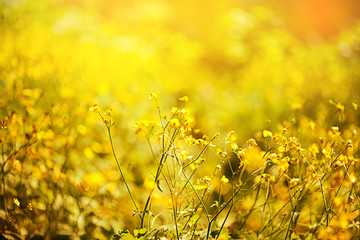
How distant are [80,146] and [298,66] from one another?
352cm

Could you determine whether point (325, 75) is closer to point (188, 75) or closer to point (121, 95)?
point (188, 75)

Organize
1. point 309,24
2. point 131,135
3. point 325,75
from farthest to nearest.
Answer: point 309,24 < point 325,75 < point 131,135

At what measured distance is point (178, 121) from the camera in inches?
46.3

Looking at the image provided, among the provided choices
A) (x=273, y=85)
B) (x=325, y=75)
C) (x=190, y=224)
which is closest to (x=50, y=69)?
(x=190, y=224)

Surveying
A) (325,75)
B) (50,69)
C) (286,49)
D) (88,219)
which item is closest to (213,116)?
(50,69)

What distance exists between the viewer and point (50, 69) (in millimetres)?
2426

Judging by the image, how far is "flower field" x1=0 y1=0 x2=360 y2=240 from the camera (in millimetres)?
1327

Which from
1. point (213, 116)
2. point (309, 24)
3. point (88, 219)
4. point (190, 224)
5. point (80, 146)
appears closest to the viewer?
point (190, 224)

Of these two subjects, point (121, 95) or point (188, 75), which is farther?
point (188, 75)

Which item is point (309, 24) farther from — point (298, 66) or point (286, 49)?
point (298, 66)

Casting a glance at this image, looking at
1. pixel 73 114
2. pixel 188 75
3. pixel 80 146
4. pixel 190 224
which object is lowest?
pixel 190 224

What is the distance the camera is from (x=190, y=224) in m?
1.23

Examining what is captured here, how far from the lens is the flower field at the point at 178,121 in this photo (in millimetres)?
1327

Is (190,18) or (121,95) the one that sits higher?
(190,18)
